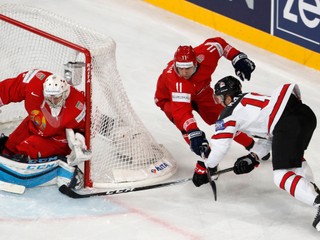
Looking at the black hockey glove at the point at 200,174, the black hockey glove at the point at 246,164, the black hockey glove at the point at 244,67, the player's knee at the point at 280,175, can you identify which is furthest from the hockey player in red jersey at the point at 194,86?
the player's knee at the point at 280,175

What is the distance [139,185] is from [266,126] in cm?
87

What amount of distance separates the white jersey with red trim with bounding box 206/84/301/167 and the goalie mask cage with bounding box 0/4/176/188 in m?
0.63

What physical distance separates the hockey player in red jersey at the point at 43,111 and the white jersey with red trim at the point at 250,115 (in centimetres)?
82

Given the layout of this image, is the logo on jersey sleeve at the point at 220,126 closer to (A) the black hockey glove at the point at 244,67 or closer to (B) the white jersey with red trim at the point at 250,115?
(B) the white jersey with red trim at the point at 250,115

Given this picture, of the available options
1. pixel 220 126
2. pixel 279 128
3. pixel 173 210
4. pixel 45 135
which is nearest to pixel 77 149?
pixel 45 135

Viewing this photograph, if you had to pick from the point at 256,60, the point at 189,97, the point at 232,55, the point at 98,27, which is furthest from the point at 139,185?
A: the point at 98,27

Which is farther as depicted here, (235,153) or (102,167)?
(235,153)

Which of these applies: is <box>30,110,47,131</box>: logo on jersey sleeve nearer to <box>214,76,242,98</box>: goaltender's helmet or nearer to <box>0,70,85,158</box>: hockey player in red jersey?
<box>0,70,85,158</box>: hockey player in red jersey

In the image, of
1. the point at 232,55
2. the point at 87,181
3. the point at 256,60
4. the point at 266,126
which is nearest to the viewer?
the point at 266,126

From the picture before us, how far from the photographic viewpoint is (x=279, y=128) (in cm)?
492

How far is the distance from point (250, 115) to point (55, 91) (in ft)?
3.49

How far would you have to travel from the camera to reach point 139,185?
5414 mm

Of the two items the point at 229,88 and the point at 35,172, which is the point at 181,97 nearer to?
the point at 229,88

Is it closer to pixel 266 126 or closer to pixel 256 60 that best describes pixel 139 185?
pixel 266 126
